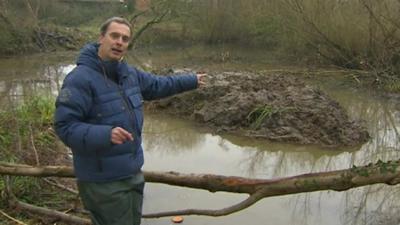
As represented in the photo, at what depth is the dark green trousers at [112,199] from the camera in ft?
10.7

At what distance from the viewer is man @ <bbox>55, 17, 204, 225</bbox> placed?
3000 millimetres

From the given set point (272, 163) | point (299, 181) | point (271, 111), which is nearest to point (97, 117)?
point (299, 181)

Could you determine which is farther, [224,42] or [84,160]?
[224,42]

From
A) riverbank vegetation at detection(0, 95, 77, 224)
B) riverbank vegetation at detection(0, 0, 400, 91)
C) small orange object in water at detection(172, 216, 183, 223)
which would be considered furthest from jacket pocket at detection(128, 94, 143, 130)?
riverbank vegetation at detection(0, 0, 400, 91)

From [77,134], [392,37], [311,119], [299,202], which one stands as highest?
[392,37]

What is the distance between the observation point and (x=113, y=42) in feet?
10.6

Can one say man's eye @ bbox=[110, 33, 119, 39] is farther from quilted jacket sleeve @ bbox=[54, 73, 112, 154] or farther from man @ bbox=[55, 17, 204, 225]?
quilted jacket sleeve @ bbox=[54, 73, 112, 154]

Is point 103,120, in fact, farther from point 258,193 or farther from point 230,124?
point 230,124

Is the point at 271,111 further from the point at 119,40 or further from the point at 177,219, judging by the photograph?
the point at 119,40

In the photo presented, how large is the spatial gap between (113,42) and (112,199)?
0.99m

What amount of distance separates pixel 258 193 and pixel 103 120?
144 centimetres

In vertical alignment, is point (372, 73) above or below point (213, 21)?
below

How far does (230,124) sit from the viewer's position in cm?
1080

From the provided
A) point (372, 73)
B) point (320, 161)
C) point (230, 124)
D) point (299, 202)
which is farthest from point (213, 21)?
point (299, 202)
